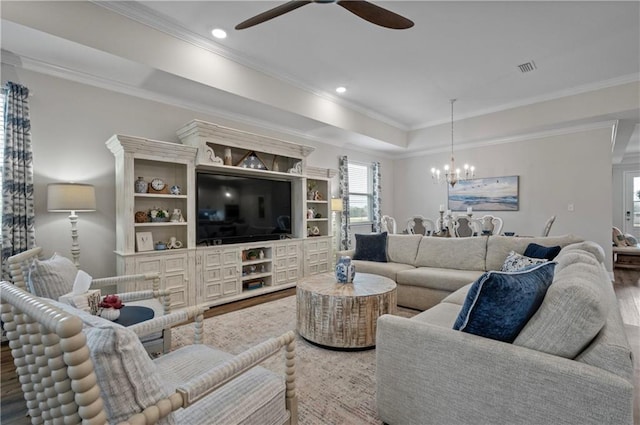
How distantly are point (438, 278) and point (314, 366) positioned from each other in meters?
1.91

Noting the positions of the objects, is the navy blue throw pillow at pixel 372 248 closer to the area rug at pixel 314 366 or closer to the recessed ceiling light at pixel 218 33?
the area rug at pixel 314 366

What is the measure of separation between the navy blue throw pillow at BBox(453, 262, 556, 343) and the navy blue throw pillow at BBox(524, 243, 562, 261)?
6.50 ft

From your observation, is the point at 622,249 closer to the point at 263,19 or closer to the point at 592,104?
the point at 592,104

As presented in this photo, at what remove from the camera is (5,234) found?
2.89m

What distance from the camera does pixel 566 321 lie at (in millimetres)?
1318

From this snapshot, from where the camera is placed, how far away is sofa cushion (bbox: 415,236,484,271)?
13.0ft

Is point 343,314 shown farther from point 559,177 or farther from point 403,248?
point 559,177

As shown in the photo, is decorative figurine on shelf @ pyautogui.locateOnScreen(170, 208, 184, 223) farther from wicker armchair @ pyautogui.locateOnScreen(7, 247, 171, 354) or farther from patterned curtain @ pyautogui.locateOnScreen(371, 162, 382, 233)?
patterned curtain @ pyautogui.locateOnScreen(371, 162, 382, 233)

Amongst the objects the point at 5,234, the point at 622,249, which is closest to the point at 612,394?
the point at 5,234

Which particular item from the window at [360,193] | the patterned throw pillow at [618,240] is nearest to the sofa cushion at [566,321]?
the window at [360,193]

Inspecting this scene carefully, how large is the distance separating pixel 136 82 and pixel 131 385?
3.75 m

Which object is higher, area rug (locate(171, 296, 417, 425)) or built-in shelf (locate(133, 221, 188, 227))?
built-in shelf (locate(133, 221, 188, 227))

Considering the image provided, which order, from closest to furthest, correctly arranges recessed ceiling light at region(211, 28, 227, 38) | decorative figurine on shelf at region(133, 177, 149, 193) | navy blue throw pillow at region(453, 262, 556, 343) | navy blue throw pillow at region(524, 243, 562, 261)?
navy blue throw pillow at region(453, 262, 556, 343) → navy blue throw pillow at region(524, 243, 562, 261) → recessed ceiling light at region(211, 28, 227, 38) → decorative figurine on shelf at region(133, 177, 149, 193)

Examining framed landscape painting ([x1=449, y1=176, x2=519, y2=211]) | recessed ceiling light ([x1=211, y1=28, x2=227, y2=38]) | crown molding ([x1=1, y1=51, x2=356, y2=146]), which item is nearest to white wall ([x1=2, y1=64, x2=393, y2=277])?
crown molding ([x1=1, y1=51, x2=356, y2=146])
